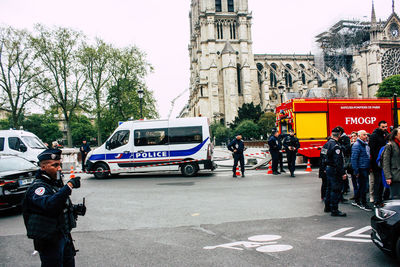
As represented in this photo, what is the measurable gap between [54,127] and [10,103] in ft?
155

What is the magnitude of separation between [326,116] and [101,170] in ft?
36.8

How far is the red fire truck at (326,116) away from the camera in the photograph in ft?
50.1

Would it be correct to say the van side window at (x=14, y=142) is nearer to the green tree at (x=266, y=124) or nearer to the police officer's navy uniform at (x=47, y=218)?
the police officer's navy uniform at (x=47, y=218)

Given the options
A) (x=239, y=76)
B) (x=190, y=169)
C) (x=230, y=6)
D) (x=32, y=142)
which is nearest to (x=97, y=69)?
(x=32, y=142)

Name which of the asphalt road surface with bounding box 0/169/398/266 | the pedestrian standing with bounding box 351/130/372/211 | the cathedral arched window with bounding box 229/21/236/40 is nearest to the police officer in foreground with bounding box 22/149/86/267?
the asphalt road surface with bounding box 0/169/398/266

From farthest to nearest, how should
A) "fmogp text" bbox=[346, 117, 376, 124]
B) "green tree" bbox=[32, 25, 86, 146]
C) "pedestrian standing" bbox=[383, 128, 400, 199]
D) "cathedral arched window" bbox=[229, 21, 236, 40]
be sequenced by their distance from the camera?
"cathedral arched window" bbox=[229, 21, 236, 40] < "green tree" bbox=[32, 25, 86, 146] < "fmogp text" bbox=[346, 117, 376, 124] < "pedestrian standing" bbox=[383, 128, 400, 199]

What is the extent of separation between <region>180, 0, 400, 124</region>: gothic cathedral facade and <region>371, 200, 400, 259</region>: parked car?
56542 millimetres

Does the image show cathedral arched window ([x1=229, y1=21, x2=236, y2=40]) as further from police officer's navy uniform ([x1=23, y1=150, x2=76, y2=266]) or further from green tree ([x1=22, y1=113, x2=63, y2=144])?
police officer's navy uniform ([x1=23, y1=150, x2=76, y2=266])

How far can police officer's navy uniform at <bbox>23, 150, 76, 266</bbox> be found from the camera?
2.73 metres

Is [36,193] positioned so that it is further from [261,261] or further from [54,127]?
[54,127]

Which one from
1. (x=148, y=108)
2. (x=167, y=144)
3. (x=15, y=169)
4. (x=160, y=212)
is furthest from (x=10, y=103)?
(x=160, y=212)

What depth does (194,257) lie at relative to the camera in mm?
4316

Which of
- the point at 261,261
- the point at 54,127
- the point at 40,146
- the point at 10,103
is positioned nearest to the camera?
the point at 261,261

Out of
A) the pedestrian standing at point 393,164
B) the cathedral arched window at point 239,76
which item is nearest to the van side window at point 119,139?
the pedestrian standing at point 393,164
